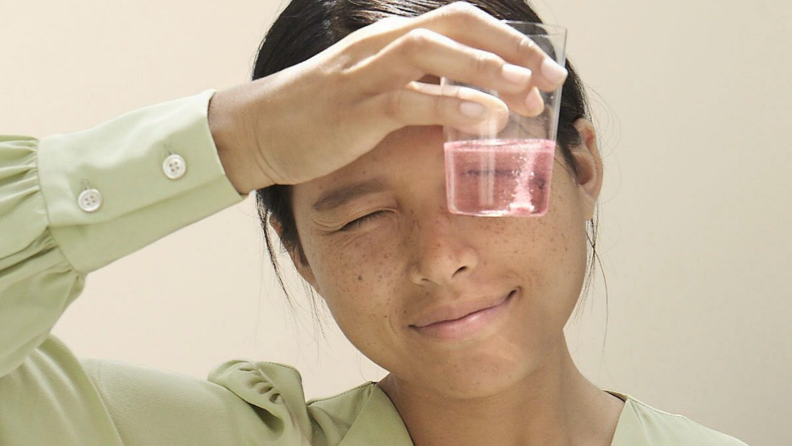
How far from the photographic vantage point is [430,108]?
3.14 ft

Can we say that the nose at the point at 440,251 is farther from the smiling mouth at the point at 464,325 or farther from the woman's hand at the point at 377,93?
the woman's hand at the point at 377,93

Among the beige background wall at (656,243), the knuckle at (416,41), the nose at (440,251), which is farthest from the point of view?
the beige background wall at (656,243)

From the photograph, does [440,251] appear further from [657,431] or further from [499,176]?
[657,431]

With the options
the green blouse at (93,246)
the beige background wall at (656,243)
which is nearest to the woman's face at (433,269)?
the green blouse at (93,246)

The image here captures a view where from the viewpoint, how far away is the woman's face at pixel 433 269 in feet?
3.93

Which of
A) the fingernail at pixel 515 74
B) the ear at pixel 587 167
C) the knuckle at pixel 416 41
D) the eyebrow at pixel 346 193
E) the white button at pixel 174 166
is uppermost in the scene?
the knuckle at pixel 416 41

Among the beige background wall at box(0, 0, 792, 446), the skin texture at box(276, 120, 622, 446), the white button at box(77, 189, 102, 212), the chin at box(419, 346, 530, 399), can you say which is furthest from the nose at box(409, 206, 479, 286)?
the beige background wall at box(0, 0, 792, 446)

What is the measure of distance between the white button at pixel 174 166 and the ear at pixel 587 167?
57cm

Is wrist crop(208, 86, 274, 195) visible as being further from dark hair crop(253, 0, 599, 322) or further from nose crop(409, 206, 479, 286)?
dark hair crop(253, 0, 599, 322)

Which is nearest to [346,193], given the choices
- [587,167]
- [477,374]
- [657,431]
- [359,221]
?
[359,221]

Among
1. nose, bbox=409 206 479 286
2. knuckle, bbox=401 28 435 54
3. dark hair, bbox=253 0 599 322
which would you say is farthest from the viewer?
dark hair, bbox=253 0 599 322

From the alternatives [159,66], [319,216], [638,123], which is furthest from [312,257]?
[638,123]

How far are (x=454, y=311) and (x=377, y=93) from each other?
32 centimetres

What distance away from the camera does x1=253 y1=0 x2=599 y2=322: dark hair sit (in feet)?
4.34
